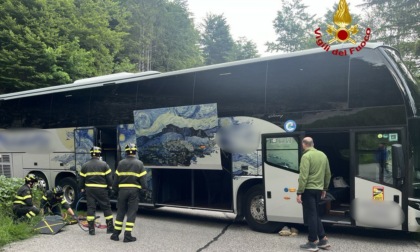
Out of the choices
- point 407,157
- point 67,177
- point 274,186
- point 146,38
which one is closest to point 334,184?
point 274,186

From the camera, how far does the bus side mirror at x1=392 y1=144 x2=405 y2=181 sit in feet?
21.2

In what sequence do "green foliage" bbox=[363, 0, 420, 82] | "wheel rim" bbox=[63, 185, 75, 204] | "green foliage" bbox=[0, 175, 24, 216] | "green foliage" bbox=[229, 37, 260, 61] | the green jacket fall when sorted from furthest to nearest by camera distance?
"green foliage" bbox=[229, 37, 260, 61]
"green foliage" bbox=[363, 0, 420, 82]
"wheel rim" bbox=[63, 185, 75, 204]
"green foliage" bbox=[0, 175, 24, 216]
the green jacket

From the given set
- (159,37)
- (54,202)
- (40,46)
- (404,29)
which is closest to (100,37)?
(40,46)

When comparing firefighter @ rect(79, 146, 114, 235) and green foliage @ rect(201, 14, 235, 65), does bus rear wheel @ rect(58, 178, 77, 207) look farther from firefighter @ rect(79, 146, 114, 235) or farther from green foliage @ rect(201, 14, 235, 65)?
green foliage @ rect(201, 14, 235, 65)

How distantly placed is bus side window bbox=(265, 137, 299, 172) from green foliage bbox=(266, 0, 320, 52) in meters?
43.3

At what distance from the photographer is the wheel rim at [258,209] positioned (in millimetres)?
8477

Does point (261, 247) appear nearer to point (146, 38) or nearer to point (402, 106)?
point (402, 106)

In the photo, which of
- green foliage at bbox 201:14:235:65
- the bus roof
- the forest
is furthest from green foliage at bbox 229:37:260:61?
the bus roof

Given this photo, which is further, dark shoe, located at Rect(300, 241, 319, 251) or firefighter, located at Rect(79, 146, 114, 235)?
firefighter, located at Rect(79, 146, 114, 235)

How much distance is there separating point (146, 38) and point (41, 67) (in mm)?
18385

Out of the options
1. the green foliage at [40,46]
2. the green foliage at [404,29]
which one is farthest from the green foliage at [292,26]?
the green foliage at [40,46]

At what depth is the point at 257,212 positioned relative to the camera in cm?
858

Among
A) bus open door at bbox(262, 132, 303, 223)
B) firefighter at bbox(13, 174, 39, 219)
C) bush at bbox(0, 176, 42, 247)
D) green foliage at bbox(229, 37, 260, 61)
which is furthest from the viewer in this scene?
green foliage at bbox(229, 37, 260, 61)

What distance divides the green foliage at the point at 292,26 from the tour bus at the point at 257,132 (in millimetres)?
41420
